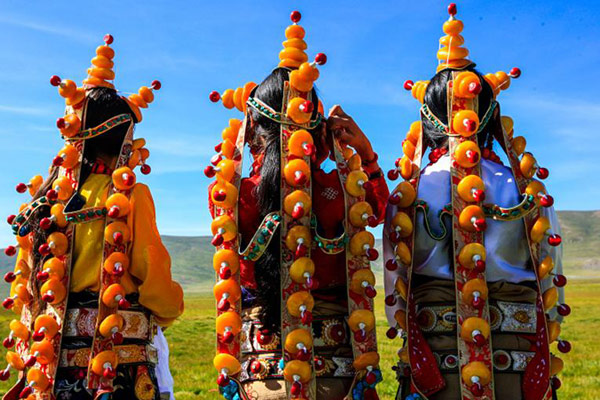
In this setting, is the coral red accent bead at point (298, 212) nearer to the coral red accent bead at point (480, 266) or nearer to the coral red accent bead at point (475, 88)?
the coral red accent bead at point (480, 266)

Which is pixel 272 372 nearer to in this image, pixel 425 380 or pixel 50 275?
pixel 425 380

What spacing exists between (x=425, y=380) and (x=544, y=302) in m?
0.95

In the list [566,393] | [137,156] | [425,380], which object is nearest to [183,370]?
[566,393]

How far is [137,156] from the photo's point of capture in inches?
190

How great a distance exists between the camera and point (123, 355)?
4.45 meters

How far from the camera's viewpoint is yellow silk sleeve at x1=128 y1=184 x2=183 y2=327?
4.40m

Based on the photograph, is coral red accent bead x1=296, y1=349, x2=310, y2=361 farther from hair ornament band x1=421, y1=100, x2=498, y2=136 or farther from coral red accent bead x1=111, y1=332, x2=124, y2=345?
hair ornament band x1=421, y1=100, x2=498, y2=136

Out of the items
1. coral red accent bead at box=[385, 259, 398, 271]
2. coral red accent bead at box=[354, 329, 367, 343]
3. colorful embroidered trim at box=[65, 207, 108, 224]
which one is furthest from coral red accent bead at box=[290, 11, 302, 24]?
coral red accent bead at box=[354, 329, 367, 343]

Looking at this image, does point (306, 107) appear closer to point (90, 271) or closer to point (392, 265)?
point (392, 265)

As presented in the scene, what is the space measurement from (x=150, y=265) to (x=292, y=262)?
41.5 inches

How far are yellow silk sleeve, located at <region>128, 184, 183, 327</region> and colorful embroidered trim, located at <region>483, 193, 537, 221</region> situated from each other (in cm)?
219

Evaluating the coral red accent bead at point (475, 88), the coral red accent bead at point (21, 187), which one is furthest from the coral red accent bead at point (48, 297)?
the coral red accent bead at point (475, 88)

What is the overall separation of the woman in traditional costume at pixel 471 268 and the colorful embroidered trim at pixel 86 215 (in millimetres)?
1952

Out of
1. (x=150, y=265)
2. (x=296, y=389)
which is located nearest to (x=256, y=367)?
(x=296, y=389)
